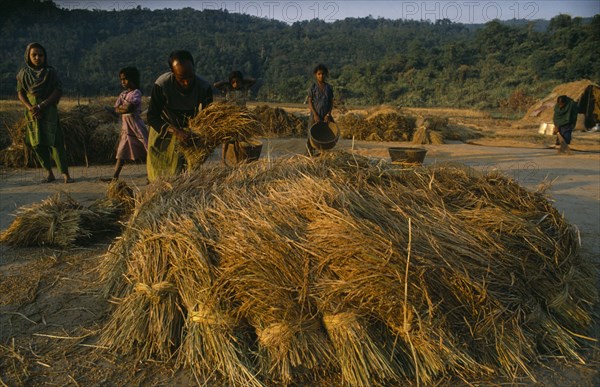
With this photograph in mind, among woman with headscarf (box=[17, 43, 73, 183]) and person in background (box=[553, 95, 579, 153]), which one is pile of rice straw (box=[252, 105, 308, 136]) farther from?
woman with headscarf (box=[17, 43, 73, 183])

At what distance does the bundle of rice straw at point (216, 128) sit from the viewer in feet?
12.2

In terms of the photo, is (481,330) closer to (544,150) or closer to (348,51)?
(544,150)

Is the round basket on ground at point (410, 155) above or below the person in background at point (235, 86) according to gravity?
below

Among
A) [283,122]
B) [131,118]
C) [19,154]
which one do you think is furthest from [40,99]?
[283,122]

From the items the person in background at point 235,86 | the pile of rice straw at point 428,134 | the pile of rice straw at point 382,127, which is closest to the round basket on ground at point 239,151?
the person in background at point 235,86

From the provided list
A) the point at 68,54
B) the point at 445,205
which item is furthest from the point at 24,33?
the point at 445,205

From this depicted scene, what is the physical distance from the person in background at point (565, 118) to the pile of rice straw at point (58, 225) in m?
10.4

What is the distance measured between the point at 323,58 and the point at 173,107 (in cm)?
7406

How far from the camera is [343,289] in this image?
196cm

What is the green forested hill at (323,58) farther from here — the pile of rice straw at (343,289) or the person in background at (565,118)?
the pile of rice straw at (343,289)

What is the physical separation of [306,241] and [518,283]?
112 centimetres

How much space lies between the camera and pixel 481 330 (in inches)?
79.5

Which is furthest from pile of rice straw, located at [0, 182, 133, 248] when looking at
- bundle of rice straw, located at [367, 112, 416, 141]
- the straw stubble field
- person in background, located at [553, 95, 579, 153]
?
bundle of rice straw, located at [367, 112, 416, 141]

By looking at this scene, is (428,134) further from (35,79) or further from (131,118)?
(35,79)
